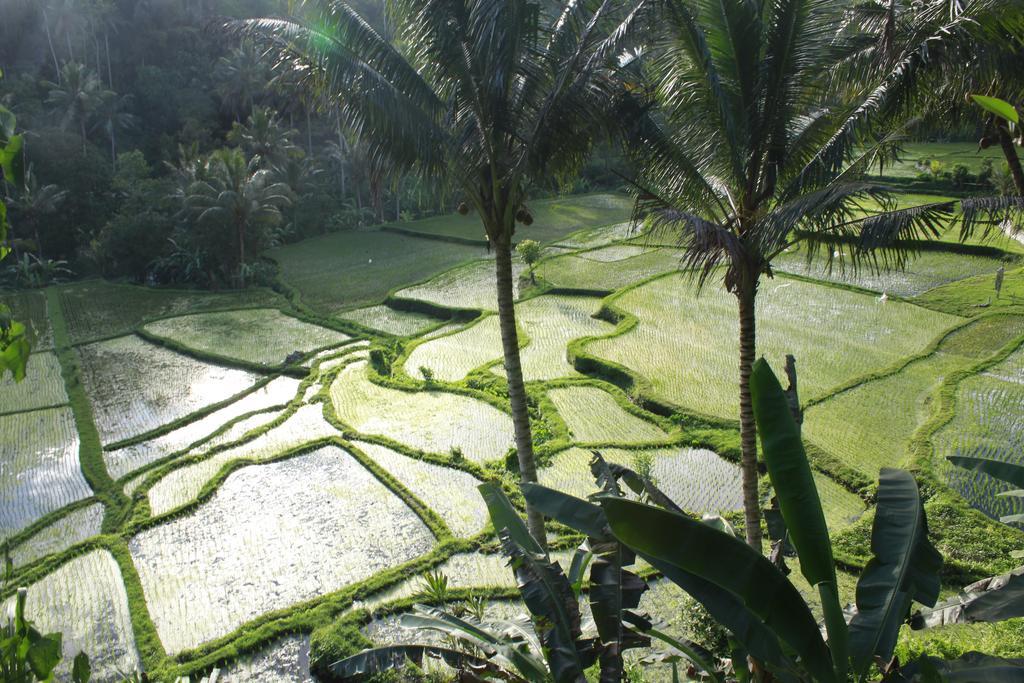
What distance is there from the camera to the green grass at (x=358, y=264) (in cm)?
1923

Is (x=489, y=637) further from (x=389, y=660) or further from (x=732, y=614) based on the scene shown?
(x=732, y=614)

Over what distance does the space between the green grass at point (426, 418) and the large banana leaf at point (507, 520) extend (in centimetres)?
519

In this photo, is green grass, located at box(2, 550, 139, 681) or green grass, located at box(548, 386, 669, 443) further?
green grass, located at box(548, 386, 669, 443)

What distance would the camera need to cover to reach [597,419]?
11.0m

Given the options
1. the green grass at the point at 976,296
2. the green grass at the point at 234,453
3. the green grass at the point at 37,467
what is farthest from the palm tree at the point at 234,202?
the green grass at the point at 976,296

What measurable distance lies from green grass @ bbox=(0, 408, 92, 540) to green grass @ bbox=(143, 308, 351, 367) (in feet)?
11.1

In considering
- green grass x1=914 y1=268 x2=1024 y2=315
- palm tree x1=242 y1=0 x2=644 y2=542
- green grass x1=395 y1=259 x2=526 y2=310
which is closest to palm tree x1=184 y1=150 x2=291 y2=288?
green grass x1=395 y1=259 x2=526 y2=310

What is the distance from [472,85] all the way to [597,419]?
5.84 m

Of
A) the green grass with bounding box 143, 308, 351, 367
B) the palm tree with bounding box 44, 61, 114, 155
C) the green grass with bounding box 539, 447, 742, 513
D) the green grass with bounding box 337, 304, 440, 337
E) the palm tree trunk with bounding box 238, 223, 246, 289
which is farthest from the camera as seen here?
the palm tree with bounding box 44, 61, 114, 155

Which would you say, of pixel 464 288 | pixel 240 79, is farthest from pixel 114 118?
pixel 464 288

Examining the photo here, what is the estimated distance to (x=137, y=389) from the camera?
1341 centimetres

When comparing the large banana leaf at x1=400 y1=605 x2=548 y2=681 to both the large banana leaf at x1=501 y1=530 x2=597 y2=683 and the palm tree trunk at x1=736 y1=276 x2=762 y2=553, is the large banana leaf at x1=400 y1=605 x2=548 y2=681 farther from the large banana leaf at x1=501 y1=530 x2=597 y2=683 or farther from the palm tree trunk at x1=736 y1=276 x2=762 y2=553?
the palm tree trunk at x1=736 y1=276 x2=762 y2=553

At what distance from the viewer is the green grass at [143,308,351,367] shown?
1515 cm

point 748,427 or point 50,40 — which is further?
point 50,40
